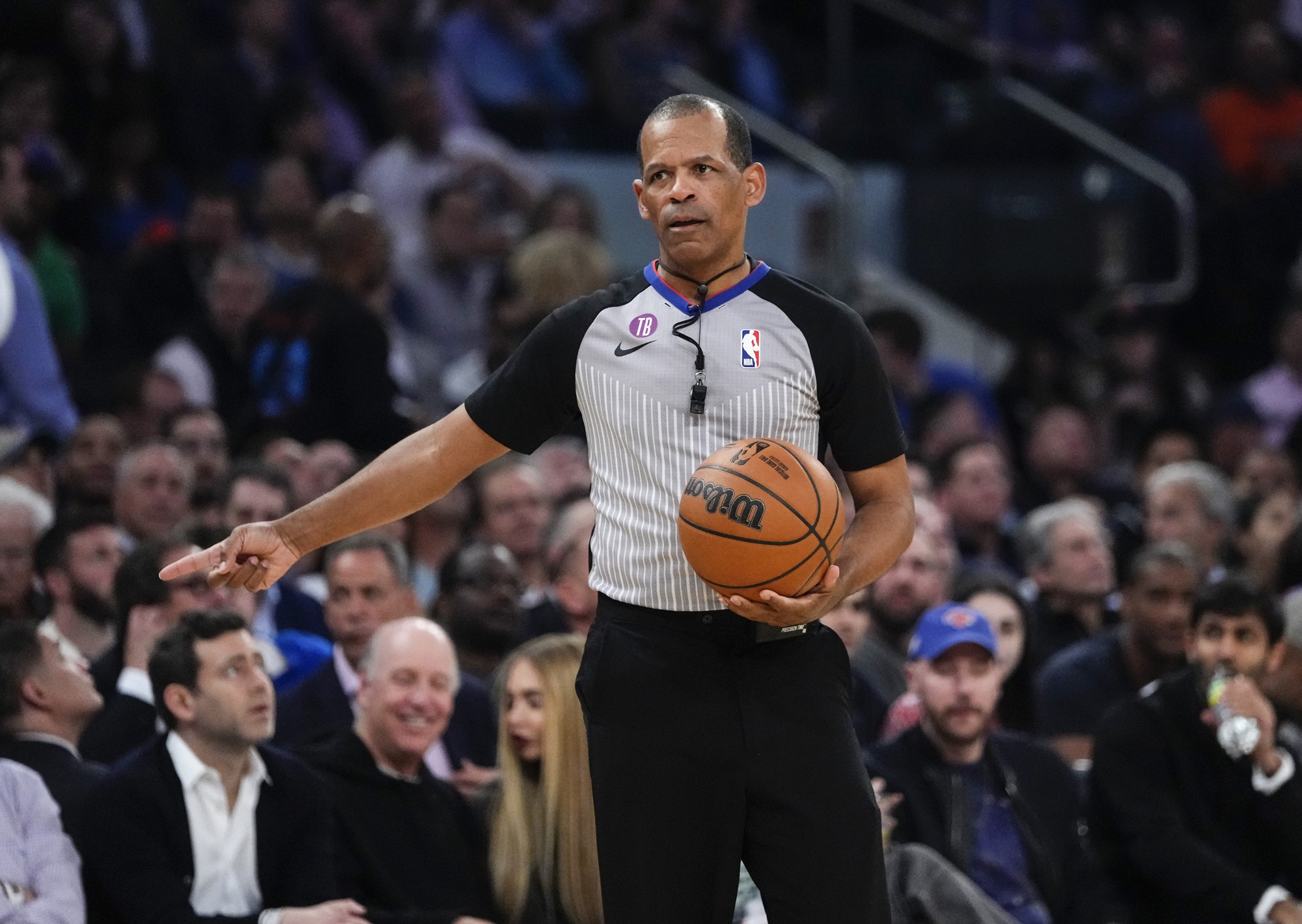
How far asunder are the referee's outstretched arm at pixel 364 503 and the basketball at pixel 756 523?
513mm

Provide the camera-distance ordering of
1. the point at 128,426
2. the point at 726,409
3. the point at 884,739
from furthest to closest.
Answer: the point at 128,426 → the point at 884,739 → the point at 726,409

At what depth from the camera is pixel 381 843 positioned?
5.77m

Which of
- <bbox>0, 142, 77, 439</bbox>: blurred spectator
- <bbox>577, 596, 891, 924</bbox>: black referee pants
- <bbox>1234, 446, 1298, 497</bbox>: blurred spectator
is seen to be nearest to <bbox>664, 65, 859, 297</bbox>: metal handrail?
<bbox>1234, 446, 1298, 497</bbox>: blurred spectator

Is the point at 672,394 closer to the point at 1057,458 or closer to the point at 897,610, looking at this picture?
the point at 897,610

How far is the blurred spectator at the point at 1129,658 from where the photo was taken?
298 inches

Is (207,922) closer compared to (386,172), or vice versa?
(207,922)

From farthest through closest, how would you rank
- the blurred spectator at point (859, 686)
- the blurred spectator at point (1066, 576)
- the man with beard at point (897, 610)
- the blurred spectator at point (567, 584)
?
the blurred spectator at point (1066, 576), the man with beard at point (897, 610), the blurred spectator at point (567, 584), the blurred spectator at point (859, 686)

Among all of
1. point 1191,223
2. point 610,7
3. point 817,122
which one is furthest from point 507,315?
point 1191,223

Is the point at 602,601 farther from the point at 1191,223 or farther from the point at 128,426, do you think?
the point at 1191,223

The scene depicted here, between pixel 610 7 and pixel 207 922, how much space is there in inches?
332

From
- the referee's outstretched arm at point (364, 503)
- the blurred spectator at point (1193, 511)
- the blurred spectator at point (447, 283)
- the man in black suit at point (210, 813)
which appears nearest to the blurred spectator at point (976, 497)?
the blurred spectator at point (1193, 511)

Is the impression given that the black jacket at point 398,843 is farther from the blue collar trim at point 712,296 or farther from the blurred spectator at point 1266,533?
the blurred spectator at point 1266,533

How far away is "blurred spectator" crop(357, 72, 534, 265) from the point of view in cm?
1064

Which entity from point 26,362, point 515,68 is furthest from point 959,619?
point 515,68
